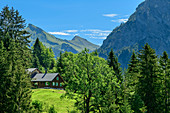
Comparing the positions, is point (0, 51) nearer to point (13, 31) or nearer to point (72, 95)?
point (13, 31)

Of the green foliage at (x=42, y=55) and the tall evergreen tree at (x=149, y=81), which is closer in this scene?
the tall evergreen tree at (x=149, y=81)

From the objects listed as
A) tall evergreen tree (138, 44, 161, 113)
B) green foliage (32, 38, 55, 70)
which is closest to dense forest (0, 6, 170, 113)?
tall evergreen tree (138, 44, 161, 113)

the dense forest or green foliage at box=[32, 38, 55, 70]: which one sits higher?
green foliage at box=[32, 38, 55, 70]

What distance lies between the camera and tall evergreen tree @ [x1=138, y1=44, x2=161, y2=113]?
35938 millimetres

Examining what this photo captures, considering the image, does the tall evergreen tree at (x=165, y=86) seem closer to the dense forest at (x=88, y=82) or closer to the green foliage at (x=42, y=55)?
the dense forest at (x=88, y=82)

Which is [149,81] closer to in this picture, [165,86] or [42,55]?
[165,86]

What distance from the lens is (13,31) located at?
41.0 m

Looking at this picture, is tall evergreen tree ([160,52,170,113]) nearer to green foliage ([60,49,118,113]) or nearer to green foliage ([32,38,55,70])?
green foliage ([60,49,118,113])

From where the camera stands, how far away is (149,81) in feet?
121

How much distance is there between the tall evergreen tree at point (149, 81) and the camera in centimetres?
3594

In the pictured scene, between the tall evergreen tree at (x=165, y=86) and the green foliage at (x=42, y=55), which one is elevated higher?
the green foliage at (x=42, y=55)

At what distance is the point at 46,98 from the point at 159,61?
28273 mm

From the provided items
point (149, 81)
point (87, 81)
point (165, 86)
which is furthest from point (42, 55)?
point (165, 86)

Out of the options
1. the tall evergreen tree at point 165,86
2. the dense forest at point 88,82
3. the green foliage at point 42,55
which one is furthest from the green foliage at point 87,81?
the green foliage at point 42,55
